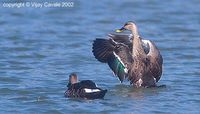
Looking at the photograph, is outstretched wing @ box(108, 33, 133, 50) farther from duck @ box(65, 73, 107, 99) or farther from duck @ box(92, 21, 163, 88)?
duck @ box(65, 73, 107, 99)

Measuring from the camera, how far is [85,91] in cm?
1436

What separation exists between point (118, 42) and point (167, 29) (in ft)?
25.8

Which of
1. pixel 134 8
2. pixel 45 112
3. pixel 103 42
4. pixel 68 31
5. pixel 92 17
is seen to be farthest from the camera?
pixel 134 8

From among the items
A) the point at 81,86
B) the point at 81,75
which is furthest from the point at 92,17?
the point at 81,86

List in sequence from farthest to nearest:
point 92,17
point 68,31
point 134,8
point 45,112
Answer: point 134,8, point 92,17, point 68,31, point 45,112

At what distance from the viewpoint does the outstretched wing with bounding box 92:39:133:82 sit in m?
16.0

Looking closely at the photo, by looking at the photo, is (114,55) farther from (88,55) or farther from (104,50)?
(88,55)

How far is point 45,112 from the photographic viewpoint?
1385 cm

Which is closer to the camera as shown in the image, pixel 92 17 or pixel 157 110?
pixel 157 110

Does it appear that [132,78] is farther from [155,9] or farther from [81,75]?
[155,9]

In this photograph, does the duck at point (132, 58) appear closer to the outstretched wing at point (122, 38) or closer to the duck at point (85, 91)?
the outstretched wing at point (122, 38)

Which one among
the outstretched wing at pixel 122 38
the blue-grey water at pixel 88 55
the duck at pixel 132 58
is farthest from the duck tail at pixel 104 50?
the blue-grey water at pixel 88 55

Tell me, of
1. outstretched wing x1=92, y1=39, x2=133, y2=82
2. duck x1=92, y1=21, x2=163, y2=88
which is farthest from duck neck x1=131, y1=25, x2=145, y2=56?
outstretched wing x1=92, y1=39, x2=133, y2=82

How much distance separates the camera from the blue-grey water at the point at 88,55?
47.3 ft
